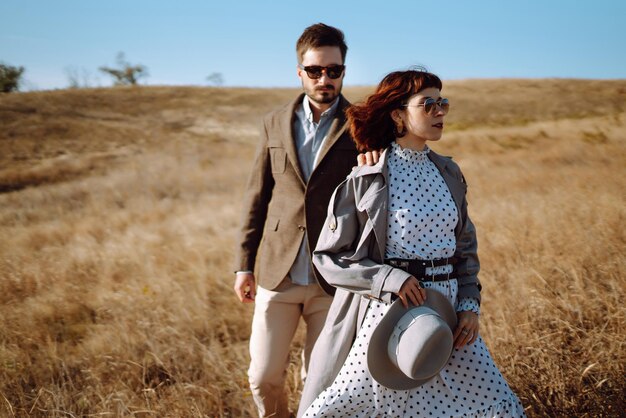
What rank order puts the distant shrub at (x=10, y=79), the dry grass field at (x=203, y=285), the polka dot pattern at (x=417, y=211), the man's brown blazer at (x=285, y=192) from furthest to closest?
the distant shrub at (x=10, y=79)
the dry grass field at (x=203, y=285)
the man's brown blazer at (x=285, y=192)
the polka dot pattern at (x=417, y=211)

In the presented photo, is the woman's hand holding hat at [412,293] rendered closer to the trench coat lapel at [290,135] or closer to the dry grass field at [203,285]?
the trench coat lapel at [290,135]

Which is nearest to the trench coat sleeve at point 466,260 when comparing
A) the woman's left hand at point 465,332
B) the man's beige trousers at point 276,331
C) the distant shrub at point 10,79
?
the woman's left hand at point 465,332

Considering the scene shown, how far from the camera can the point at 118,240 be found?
293 inches

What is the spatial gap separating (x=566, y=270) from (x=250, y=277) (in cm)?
289

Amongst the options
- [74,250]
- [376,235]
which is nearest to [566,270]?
[376,235]

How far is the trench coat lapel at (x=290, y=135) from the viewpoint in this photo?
2422 mm

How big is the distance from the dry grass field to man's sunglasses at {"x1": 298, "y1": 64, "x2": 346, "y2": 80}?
1.98 m

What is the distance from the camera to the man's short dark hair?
7.93ft

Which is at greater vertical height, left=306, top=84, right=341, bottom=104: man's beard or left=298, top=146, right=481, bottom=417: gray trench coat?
left=306, top=84, right=341, bottom=104: man's beard

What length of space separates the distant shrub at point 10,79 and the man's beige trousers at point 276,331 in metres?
38.1

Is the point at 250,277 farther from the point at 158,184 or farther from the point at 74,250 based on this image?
the point at 158,184

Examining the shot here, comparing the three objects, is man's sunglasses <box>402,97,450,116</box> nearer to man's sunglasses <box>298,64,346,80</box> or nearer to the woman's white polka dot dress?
the woman's white polka dot dress

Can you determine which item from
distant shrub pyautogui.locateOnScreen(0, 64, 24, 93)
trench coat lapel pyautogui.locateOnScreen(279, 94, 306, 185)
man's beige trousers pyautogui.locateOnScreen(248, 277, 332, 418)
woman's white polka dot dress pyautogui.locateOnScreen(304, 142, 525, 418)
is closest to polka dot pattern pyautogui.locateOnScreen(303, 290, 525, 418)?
woman's white polka dot dress pyautogui.locateOnScreen(304, 142, 525, 418)

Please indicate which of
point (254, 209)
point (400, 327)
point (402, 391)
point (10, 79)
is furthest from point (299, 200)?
point (10, 79)
